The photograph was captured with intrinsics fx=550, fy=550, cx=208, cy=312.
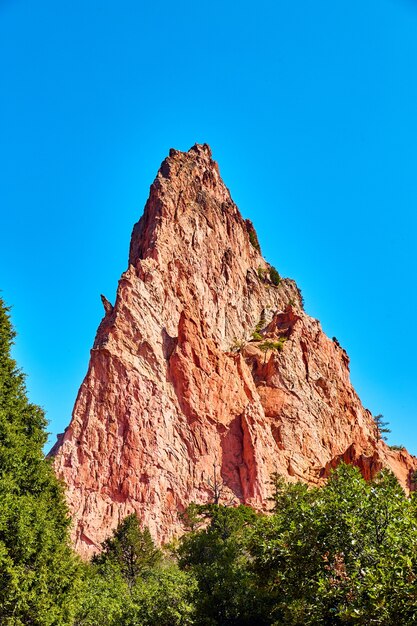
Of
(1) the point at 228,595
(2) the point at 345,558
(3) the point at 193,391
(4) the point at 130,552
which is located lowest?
(1) the point at 228,595

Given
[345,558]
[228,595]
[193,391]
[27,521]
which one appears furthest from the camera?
[193,391]

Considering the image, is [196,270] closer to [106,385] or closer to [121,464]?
[106,385]

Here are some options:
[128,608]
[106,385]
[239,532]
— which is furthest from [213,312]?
[128,608]

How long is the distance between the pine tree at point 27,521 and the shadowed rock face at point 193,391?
139 ft

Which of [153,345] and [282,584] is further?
[153,345]

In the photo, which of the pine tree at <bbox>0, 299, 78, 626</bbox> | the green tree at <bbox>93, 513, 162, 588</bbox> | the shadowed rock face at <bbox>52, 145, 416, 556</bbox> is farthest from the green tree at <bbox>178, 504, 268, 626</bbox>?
the shadowed rock face at <bbox>52, 145, 416, 556</bbox>

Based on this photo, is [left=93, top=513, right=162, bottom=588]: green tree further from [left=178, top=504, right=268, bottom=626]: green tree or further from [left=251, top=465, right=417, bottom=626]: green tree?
[left=251, top=465, right=417, bottom=626]: green tree

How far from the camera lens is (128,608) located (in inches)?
1013

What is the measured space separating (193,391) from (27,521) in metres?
61.5

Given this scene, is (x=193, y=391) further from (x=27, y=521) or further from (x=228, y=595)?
(x=27, y=521)

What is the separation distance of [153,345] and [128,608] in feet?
175

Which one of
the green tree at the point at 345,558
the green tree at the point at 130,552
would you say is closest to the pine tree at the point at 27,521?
the green tree at the point at 345,558

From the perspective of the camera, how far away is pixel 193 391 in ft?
258

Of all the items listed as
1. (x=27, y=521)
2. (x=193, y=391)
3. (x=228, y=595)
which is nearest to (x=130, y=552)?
(x=228, y=595)
